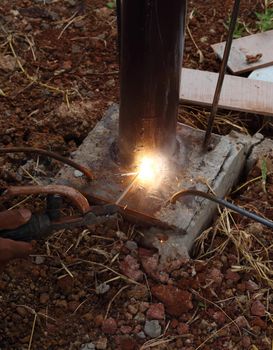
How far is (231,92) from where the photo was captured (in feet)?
9.27

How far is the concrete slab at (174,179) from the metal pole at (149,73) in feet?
0.33

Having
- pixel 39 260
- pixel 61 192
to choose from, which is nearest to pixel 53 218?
pixel 61 192

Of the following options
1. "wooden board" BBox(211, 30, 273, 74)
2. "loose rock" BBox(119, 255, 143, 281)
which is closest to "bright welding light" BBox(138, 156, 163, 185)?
"loose rock" BBox(119, 255, 143, 281)

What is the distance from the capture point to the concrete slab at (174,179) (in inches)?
86.9

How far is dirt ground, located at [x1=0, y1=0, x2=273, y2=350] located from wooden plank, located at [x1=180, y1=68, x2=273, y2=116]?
0.07m

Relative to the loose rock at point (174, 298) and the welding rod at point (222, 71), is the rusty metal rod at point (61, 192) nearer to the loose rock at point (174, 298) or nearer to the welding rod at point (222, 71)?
the loose rock at point (174, 298)

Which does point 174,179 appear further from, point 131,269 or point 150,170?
point 131,269

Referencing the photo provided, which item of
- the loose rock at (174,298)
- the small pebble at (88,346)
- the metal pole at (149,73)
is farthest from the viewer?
the loose rock at (174,298)

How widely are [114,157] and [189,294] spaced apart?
24.9 inches

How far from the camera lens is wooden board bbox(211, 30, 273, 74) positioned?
3006 millimetres

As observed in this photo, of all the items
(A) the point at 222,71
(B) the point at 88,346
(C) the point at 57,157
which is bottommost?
(B) the point at 88,346

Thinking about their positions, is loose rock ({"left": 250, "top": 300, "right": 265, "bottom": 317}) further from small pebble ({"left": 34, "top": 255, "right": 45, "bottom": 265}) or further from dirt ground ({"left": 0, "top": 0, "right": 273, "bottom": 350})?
small pebble ({"left": 34, "top": 255, "right": 45, "bottom": 265})

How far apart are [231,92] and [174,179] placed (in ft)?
2.38

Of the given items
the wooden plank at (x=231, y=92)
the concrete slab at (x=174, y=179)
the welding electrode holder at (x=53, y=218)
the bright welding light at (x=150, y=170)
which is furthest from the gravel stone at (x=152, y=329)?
the wooden plank at (x=231, y=92)
